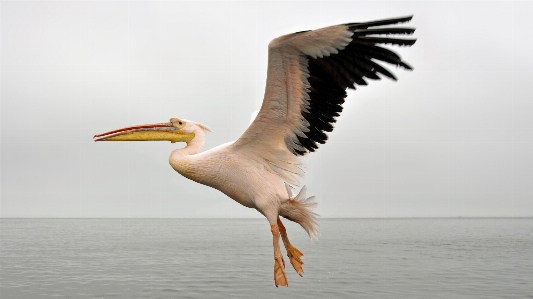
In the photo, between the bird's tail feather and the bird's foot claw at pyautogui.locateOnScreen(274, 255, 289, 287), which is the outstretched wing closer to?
the bird's tail feather

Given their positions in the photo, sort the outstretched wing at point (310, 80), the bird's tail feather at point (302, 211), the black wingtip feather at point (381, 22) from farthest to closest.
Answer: the bird's tail feather at point (302, 211) → the outstretched wing at point (310, 80) → the black wingtip feather at point (381, 22)

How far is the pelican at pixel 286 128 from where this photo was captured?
5.81 meters

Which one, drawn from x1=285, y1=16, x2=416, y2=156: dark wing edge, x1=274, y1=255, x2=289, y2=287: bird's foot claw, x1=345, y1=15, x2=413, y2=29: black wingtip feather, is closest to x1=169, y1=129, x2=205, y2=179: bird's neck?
x1=285, y1=16, x2=416, y2=156: dark wing edge

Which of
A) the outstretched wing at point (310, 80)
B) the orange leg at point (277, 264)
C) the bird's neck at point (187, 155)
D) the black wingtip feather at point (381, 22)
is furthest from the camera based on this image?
the bird's neck at point (187, 155)

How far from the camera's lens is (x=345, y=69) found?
5.95m

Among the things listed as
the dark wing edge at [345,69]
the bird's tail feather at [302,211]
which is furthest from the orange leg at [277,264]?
the dark wing edge at [345,69]

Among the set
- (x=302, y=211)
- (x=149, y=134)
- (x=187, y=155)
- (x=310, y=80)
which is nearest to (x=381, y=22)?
(x=310, y=80)

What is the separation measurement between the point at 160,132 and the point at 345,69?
221 cm

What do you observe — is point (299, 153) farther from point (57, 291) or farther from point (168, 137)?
point (57, 291)

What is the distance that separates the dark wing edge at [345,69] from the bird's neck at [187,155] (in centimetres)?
100

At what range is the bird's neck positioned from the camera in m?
6.52

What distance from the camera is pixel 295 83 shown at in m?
6.11

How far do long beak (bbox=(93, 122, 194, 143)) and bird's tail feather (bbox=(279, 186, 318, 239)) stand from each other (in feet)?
4.43

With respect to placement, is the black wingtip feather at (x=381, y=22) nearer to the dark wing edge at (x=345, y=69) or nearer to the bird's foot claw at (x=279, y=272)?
the dark wing edge at (x=345, y=69)
